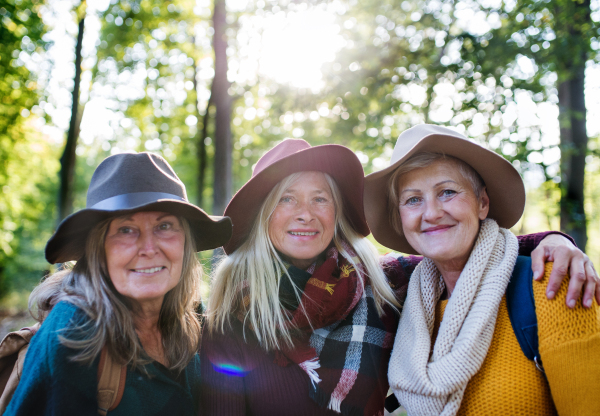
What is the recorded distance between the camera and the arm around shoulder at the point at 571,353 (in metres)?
1.57

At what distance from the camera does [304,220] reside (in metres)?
2.57

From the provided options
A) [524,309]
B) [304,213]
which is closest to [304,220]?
[304,213]

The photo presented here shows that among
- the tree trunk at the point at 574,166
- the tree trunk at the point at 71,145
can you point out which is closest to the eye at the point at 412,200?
the tree trunk at the point at 574,166

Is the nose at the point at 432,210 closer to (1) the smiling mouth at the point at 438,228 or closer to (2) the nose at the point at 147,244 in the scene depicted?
(1) the smiling mouth at the point at 438,228

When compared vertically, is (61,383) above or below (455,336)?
below

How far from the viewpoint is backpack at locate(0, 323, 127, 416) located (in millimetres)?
1850

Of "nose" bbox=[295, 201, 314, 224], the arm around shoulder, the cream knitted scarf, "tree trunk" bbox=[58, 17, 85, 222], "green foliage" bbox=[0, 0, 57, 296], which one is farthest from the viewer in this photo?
"tree trunk" bbox=[58, 17, 85, 222]

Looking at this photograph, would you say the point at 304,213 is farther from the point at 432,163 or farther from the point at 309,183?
the point at 432,163

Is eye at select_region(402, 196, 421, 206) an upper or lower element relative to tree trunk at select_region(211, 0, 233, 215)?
lower

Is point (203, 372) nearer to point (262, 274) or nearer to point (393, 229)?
point (262, 274)

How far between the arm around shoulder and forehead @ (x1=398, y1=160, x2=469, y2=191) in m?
0.78

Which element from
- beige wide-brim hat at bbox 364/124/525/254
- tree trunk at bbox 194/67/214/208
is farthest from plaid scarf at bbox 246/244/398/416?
tree trunk at bbox 194/67/214/208

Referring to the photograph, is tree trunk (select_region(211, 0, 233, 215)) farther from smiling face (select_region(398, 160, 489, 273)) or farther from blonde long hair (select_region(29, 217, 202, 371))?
smiling face (select_region(398, 160, 489, 273))

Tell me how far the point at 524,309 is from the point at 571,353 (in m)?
0.26
